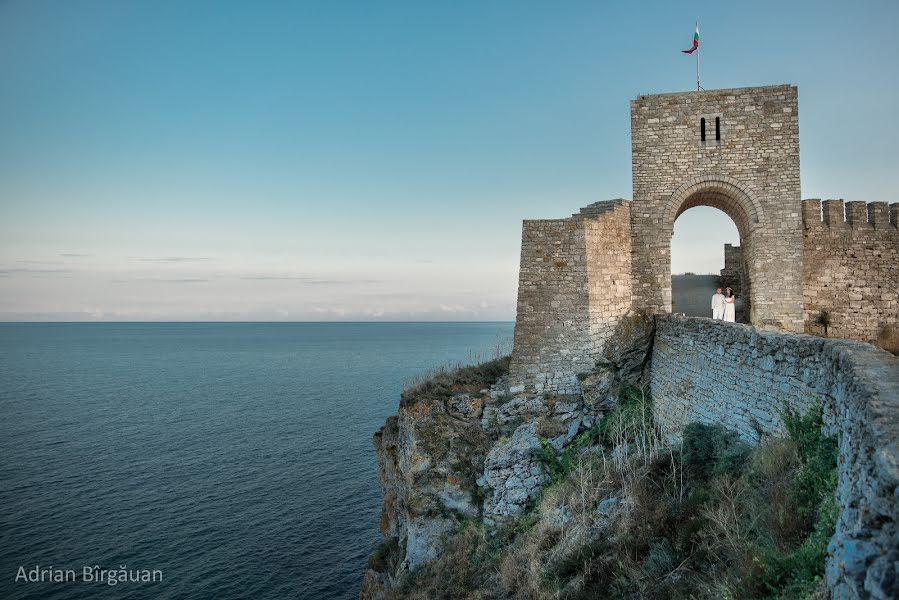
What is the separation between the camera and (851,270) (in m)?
15.2

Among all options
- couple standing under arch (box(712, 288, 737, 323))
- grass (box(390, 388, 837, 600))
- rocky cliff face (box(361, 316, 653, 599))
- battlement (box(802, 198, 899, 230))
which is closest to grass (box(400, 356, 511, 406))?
rocky cliff face (box(361, 316, 653, 599))

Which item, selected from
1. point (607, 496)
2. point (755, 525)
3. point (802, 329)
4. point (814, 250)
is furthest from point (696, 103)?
point (755, 525)

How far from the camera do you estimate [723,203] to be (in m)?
16.2

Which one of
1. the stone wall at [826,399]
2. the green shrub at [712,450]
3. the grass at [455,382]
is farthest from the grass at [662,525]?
the grass at [455,382]

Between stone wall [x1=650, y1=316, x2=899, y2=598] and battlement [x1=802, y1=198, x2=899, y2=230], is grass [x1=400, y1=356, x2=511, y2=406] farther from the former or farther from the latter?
battlement [x1=802, y1=198, x2=899, y2=230]

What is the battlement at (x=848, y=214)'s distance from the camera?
15266 mm

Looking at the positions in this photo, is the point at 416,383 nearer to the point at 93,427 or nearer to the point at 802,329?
the point at 802,329

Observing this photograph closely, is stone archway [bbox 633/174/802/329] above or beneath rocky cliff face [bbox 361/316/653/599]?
above

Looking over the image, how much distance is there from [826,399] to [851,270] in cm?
1099

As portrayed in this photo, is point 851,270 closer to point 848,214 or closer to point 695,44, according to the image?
point 848,214

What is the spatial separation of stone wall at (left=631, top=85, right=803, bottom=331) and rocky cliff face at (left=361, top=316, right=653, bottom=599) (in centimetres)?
251

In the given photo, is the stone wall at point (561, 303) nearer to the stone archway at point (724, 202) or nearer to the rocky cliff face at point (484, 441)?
the rocky cliff face at point (484, 441)

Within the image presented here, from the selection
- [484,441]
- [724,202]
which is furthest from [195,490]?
[724,202]

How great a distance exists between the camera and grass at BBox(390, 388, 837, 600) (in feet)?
18.6
